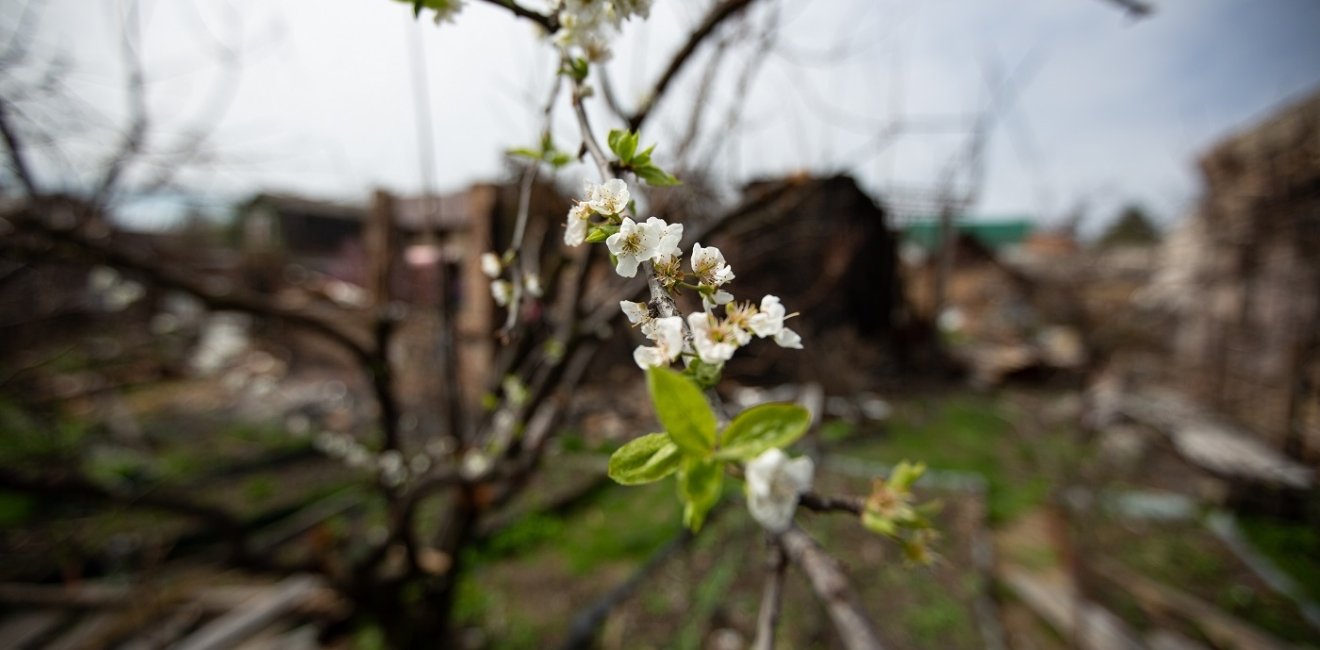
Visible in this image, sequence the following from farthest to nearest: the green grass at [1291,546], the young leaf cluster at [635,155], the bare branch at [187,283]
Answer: the green grass at [1291,546]
the bare branch at [187,283]
the young leaf cluster at [635,155]

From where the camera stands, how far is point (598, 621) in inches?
111

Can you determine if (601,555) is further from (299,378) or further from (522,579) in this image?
(299,378)

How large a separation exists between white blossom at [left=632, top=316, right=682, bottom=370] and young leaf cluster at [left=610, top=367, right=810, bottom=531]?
0.02 meters

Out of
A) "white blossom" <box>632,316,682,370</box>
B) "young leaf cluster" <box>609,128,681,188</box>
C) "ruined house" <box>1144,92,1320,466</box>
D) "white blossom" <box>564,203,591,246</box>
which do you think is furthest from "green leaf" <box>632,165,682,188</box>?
"ruined house" <box>1144,92,1320,466</box>

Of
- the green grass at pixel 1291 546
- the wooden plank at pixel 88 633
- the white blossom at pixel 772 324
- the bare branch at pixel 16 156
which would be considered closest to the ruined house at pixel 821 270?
the white blossom at pixel 772 324

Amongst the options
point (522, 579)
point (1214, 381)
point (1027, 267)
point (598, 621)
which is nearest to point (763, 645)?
point (598, 621)

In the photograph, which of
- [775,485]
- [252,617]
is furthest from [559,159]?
[252,617]

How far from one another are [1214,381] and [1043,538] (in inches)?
175

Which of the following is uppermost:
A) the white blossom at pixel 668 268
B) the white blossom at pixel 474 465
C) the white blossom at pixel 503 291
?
the white blossom at pixel 668 268

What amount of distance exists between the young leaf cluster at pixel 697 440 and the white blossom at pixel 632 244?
124 mm

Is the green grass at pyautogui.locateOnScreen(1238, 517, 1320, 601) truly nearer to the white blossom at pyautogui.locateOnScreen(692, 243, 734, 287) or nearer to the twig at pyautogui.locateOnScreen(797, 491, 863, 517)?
the twig at pyautogui.locateOnScreen(797, 491, 863, 517)

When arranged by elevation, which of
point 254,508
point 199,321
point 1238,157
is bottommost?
point 254,508

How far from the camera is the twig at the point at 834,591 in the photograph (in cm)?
47

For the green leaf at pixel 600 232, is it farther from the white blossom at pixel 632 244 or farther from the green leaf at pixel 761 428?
the green leaf at pixel 761 428
